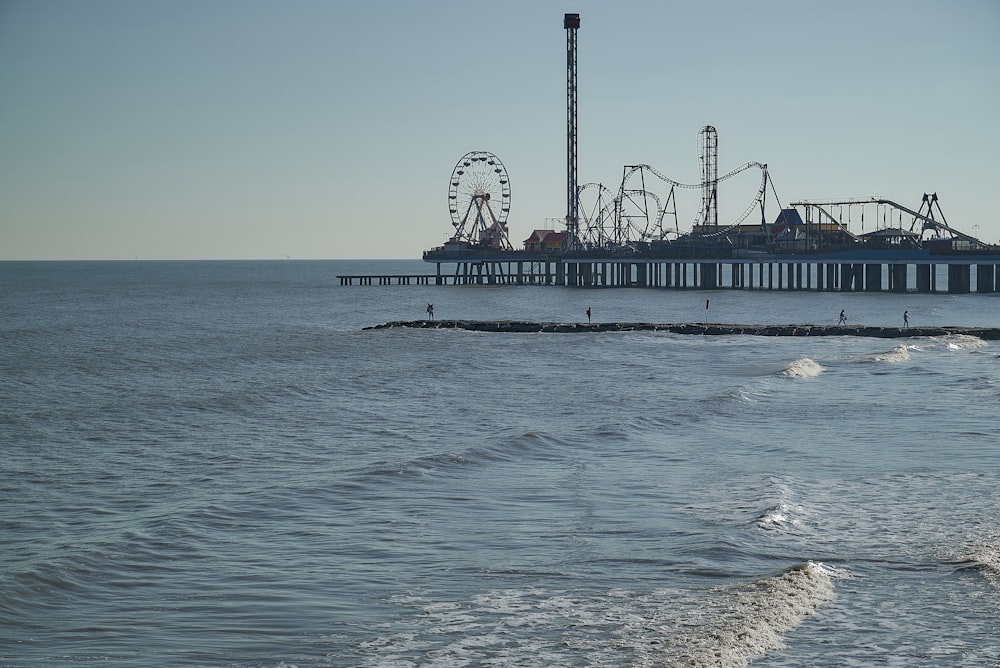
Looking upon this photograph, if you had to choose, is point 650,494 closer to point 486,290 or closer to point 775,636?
point 775,636

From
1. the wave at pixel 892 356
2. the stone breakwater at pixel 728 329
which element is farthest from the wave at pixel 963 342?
the wave at pixel 892 356

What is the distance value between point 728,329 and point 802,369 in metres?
24.4

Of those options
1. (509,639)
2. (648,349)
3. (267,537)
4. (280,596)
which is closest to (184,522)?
(267,537)

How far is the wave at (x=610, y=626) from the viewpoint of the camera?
1381 cm

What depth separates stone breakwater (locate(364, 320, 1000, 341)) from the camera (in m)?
66.7

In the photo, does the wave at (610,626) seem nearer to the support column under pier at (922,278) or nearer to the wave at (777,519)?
the wave at (777,519)

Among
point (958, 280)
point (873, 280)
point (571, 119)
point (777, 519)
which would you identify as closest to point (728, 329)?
point (777, 519)

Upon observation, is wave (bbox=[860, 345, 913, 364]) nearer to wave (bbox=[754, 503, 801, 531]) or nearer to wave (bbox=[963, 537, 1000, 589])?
wave (bbox=[754, 503, 801, 531])

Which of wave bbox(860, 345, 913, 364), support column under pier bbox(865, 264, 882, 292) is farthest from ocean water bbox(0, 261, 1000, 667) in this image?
support column under pier bbox(865, 264, 882, 292)

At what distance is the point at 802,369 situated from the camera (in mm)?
47719

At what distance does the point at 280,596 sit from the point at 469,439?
1454 centimetres

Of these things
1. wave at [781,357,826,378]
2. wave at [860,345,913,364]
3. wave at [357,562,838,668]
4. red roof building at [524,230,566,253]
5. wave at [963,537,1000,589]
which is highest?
red roof building at [524,230,566,253]

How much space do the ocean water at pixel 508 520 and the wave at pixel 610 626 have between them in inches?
1.9

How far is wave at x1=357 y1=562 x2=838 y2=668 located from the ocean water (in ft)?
0.16
